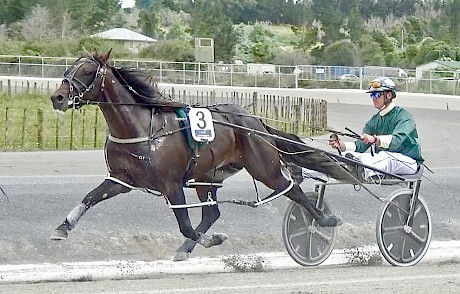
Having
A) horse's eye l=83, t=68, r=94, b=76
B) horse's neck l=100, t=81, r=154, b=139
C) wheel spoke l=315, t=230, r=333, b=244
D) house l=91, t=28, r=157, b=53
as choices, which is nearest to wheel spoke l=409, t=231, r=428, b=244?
wheel spoke l=315, t=230, r=333, b=244

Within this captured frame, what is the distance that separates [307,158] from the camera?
9.50 meters

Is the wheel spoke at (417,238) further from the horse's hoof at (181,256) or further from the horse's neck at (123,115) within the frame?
the horse's neck at (123,115)

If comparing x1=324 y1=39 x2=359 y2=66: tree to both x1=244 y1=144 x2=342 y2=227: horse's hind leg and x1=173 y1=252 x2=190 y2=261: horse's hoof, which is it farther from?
x1=173 y1=252 x2=190 y2=261: horse's hoof

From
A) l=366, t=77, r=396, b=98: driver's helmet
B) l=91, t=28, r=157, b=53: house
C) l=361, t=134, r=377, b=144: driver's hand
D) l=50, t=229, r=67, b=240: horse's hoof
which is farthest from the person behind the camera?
l=91, t=28, r=157, b=53: house

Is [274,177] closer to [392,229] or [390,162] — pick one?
[390,162]

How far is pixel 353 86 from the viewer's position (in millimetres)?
43750

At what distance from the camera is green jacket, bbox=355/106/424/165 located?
913 cm

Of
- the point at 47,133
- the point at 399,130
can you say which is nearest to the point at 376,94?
the point at 399,130

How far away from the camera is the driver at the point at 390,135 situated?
362 inches

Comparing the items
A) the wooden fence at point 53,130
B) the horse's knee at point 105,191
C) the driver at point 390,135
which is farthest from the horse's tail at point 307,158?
the wooden fence at point 53,130

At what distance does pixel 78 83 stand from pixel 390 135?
309 centimetres

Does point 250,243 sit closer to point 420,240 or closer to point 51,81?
point 420,240

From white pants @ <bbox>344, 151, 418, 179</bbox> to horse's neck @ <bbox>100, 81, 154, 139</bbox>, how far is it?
234 centimetres

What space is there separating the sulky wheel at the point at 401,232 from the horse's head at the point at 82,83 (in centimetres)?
311
